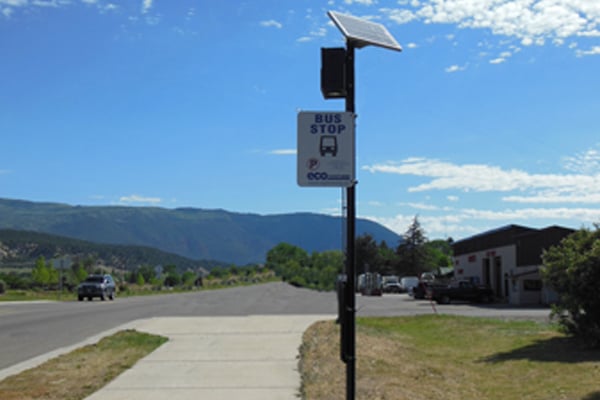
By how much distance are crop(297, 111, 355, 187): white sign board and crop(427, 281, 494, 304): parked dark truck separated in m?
37.2

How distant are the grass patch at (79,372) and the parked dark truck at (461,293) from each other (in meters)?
30.6

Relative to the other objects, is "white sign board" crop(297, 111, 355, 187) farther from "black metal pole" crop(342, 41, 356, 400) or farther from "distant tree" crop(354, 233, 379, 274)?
"distant tree" crop(354, 233, 379, 274)

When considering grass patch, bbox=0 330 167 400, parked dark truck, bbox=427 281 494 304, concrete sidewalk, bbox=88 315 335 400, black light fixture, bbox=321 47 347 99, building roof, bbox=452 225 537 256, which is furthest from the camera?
building roof, bbox=452 225 537 256

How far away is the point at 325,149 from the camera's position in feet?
21.9

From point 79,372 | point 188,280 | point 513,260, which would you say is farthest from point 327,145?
point 188,280

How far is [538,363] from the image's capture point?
1241 cm

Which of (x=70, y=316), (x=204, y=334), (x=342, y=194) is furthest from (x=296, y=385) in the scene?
(x=70, y=316)

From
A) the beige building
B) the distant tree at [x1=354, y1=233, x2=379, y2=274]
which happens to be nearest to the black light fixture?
the beige building

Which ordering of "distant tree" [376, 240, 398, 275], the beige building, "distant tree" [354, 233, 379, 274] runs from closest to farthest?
the beige building → "distant tree" [354, 233, 379, 274] → "distant tree" [376, 240, 398, 275]

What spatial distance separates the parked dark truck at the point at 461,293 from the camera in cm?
4356

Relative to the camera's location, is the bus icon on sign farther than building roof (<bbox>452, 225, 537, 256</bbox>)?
No

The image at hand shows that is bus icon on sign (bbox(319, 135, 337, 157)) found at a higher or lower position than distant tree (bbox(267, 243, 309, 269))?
higher

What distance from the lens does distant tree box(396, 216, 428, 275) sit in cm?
10706

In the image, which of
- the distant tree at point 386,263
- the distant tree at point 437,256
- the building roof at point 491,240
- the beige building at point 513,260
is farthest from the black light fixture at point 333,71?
the distant tree at point 386,263
